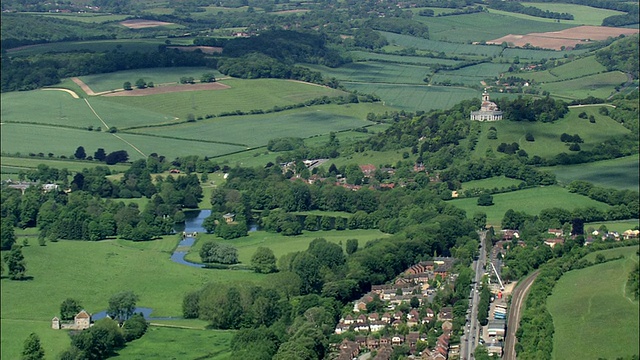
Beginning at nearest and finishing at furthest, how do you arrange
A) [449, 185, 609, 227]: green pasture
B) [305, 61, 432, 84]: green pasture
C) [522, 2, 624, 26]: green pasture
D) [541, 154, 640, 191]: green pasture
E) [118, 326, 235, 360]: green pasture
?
[118, 326, 235, 360]: green pasture
[541, 154, 640, 191]: green pasture
[449, 185, 609, 227]: green pasture
[305, 61, 432, 84]: green pasture
[522, 2, 624, 26]: green pasture

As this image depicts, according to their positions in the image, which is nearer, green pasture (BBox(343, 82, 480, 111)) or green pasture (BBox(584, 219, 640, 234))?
green pasture (BBox(584, 219, 640, 234))

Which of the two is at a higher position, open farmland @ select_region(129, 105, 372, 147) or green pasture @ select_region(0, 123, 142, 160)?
green pasture @ select_region(0, 123, 142, 160)

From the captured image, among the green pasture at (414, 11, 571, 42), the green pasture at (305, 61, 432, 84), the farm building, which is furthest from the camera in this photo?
the green pasture at (414, 11, 571, 42)

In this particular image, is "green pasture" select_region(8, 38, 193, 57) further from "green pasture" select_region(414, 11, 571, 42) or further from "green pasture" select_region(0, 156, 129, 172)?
"green pasture" select_region(0, 156, 129, 172)

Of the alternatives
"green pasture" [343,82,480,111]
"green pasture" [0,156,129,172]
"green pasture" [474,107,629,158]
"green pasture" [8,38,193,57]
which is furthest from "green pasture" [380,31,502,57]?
"green pasture" [0,156,129,172]

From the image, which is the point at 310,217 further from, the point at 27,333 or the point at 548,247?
the point at 27,333

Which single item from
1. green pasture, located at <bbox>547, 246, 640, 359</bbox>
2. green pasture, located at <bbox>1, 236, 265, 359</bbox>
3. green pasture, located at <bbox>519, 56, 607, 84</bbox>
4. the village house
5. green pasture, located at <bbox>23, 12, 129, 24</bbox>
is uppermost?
green pasture, located at <bbox>547, 246, 640, 359</bbox>

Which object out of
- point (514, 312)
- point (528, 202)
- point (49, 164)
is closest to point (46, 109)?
point (49, 164)

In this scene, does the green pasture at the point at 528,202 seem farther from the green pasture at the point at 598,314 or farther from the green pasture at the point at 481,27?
the green pasture at the point at 481,27
